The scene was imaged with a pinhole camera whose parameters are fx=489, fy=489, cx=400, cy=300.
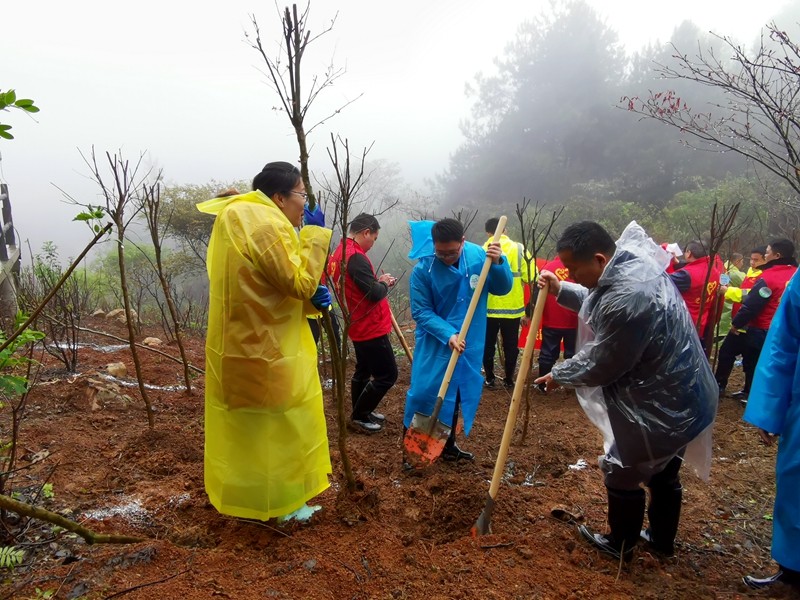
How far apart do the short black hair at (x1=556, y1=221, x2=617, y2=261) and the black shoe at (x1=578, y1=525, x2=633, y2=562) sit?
136 cm

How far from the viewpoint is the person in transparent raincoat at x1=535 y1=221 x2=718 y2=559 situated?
206cm

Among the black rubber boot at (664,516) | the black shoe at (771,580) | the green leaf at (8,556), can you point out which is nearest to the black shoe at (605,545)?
the black rubber boot at (664,516)

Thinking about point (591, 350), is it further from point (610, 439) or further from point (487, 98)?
point (487, 98)

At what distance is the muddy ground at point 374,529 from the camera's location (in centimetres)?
198

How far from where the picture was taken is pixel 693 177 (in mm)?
17562

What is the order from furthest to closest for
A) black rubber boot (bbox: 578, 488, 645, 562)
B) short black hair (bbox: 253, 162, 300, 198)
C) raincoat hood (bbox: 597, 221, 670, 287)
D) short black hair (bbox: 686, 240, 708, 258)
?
short black hair (bbox: 686, 240, 708, 258), short black hair (bbox: 253, 162, 300, 198), black rubber boot (bbox: 578, 488, 645, 562), raincoat hood (bbox: 597, 221, 670, 287)

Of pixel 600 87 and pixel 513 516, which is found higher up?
pixel 600 87

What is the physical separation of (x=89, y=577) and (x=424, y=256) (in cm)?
244

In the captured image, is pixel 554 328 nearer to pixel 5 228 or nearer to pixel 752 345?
pixel 752 345

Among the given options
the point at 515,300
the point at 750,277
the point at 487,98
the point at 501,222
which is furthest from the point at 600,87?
the point at 501,222

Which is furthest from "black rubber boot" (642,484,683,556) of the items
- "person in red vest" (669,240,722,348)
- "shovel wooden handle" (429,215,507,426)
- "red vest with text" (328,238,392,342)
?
"person in red vest" (669,240,722,348)

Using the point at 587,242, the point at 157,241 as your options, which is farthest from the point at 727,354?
the point at 157,241

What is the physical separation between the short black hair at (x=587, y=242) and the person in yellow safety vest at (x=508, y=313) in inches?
118

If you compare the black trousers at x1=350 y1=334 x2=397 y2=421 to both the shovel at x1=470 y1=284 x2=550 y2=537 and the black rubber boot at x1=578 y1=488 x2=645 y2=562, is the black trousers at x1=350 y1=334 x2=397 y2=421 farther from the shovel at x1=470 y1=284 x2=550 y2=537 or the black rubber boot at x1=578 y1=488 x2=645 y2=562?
the black rubber boot at x1=578 y1=488 x2=645 y2=562
